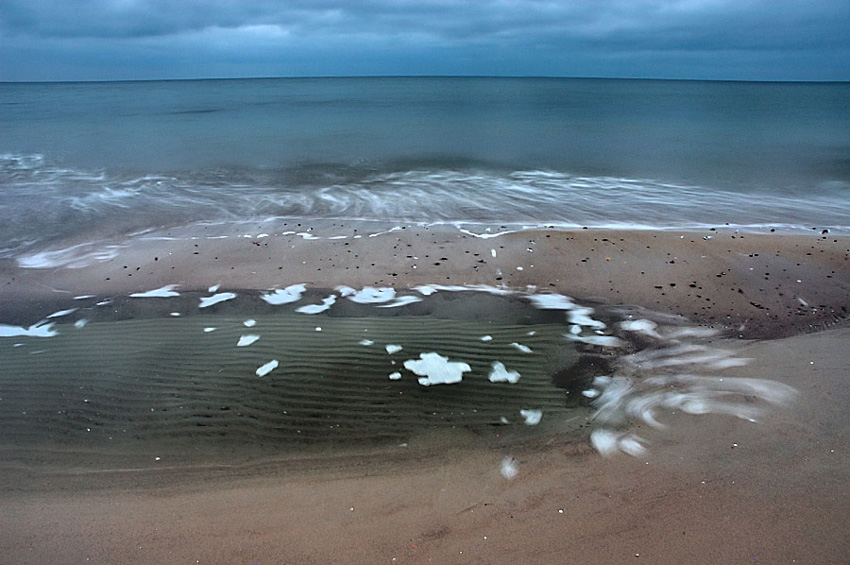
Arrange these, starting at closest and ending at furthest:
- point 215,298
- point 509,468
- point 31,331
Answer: point 509,468 < point 31,331 < point 215,298

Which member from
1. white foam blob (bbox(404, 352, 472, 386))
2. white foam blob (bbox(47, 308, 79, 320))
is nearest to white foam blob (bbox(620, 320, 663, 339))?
white foam blob (bbox(404, 352, 472, 386))

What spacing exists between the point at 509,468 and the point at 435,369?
1690 mm

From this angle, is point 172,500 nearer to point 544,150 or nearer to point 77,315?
point 77,315

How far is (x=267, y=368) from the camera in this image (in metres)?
5.77

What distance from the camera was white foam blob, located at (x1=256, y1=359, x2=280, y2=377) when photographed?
5.68 m

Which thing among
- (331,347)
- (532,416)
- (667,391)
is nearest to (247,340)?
(331,347)

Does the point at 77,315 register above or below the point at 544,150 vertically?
below

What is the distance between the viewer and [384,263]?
877cm

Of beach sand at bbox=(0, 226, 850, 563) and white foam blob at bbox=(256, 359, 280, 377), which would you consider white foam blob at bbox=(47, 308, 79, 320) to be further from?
white foam blob at bbox=(256, 359, 280, 377)

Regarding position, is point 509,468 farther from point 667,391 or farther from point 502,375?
point 667,391

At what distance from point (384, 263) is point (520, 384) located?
156 inches

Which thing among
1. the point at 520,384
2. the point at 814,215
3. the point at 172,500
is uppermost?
the point at 814,215

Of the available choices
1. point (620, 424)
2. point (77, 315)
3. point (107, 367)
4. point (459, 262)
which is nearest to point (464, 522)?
point (620, 424)

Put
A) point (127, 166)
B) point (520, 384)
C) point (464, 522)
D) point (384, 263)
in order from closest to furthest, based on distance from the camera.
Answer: point (464, 522) → point (520, 384) → point (384, 263) → point (127, 166)
